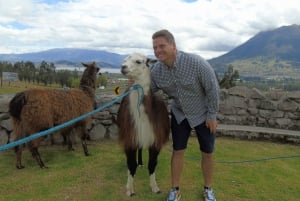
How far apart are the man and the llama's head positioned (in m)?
0.09

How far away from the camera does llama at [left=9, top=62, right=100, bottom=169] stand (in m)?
4.94

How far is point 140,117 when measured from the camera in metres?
3.77

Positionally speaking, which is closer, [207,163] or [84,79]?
[207,163]

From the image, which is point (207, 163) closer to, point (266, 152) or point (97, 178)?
point (97, 178)

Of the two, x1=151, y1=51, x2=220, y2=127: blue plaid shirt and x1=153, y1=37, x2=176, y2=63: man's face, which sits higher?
x1=153, y1=37, x2=176, y2=63: man's face

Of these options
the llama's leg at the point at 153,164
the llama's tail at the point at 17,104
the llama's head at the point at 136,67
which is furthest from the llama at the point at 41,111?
the llama's head at the point at 136,67

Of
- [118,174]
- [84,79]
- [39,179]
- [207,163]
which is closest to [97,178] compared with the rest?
[118,174]

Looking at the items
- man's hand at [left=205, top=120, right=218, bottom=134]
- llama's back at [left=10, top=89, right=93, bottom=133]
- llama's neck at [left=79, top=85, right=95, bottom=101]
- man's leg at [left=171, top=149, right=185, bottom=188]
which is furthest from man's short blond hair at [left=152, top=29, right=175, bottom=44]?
llama's neck at [left=79, top=85, right=95, bottom=101]

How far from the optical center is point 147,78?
148 inches

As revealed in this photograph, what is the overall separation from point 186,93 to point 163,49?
528 millimetres

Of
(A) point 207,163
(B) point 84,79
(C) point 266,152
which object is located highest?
(B) point 84,79

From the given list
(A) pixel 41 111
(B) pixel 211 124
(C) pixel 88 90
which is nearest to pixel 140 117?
(B) pixel 211 124

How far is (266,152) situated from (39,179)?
4.10 m

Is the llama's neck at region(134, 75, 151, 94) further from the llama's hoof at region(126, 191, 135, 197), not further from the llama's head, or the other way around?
the llama's hoof at region(126, 191, 135, 197)
